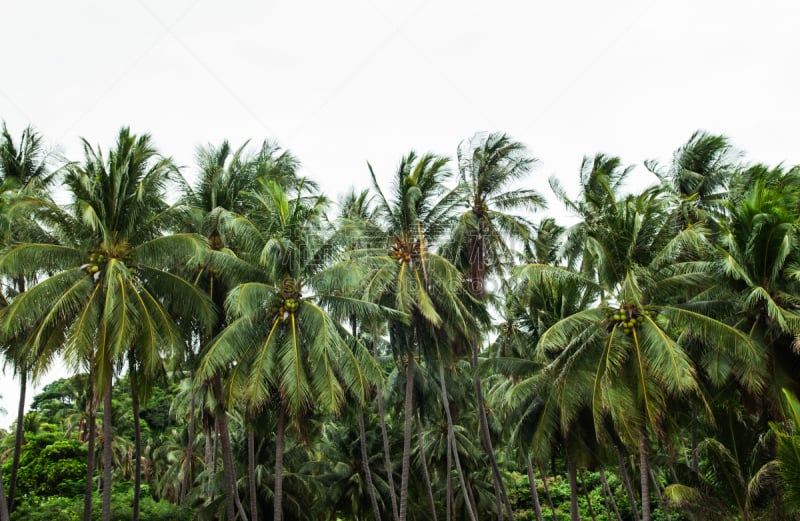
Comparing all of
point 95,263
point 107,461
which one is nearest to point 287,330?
point 95,263

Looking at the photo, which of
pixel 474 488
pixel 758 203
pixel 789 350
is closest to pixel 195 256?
pixel 758 203

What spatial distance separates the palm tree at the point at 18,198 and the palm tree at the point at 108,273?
0.81 m

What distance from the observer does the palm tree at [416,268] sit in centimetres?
1903

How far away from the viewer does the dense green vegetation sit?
48.4 ft

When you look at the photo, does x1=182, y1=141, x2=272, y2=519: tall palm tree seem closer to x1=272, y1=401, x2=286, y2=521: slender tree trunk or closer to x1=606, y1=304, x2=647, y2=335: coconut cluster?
x1=272, y1=401, x2=286, y2=521: slender tree trunk

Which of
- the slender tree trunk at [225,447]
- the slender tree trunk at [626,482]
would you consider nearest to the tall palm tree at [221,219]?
the slender tree trunk at [225,447]

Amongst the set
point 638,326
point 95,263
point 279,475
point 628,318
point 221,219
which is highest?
point 221,219

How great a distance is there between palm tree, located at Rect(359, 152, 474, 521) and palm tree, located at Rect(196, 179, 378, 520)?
2113 mm

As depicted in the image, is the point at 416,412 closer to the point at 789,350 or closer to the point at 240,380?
the point at 240,380

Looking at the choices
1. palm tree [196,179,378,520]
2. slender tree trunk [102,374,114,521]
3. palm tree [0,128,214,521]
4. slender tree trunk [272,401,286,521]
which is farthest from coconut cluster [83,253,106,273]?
slender tree trunk [272,401,286,521]

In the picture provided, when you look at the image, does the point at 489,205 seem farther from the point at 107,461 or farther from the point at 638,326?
the point at 107,461

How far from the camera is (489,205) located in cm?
2162

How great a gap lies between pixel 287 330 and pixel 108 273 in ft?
15.1

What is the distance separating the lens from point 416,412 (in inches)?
1031
